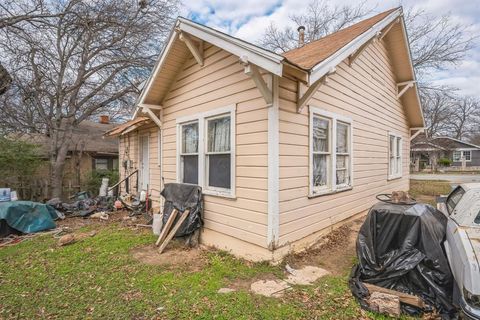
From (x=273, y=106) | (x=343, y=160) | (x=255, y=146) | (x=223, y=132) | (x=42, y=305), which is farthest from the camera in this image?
(x=343, y=160)

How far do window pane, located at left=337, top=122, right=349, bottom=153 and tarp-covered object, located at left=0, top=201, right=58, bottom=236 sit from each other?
7.76m

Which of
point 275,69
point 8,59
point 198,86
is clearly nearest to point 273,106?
point 275,69

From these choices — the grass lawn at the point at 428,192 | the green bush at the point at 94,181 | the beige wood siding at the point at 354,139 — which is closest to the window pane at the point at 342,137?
the beige wood siding at the point at 354,139

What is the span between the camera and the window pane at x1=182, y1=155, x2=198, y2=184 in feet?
18.5

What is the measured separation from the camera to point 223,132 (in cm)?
500

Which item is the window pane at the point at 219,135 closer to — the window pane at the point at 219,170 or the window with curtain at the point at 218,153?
the window with curtain at the point at 218,153

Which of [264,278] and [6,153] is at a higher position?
[6,153]

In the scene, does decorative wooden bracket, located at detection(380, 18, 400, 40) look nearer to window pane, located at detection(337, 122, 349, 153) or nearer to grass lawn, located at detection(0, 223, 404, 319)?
window pane, located at detection(337, 122, 349, 153)

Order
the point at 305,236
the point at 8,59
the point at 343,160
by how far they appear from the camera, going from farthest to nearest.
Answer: the point at 8,59 → the point at 343,160 → the point at 305,236

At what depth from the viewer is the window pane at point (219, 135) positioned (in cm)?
491

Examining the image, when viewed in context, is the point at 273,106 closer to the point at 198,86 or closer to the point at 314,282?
the point at 198,86

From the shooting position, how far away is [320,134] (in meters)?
5.17

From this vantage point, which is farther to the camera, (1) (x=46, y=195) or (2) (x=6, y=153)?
(1) (x=46, y=195)

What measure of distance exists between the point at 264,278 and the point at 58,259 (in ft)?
12.7
